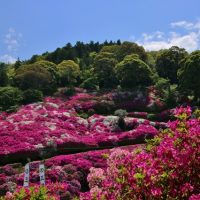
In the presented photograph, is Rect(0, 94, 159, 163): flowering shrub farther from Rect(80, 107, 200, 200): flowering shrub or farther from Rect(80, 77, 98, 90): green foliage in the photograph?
Rect(80, 107, 200, 200): flowering shrub

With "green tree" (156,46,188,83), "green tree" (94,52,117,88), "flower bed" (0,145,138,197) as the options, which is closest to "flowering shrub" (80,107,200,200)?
"flower bed" (0,145,138,197)

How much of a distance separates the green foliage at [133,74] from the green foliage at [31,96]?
451 inches

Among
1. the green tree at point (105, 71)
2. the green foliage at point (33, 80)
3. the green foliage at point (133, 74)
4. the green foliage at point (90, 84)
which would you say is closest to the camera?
the green foliage at point (33, 80)

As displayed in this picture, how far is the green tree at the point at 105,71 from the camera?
63094mm

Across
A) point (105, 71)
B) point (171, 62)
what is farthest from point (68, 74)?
point (171, 62)

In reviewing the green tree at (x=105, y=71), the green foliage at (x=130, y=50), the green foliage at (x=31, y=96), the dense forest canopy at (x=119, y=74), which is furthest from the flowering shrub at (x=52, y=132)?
the green foliage at (x=130, y=50)

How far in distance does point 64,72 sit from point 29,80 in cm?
776

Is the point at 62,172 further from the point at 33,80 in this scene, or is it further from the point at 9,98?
the point at 33,80

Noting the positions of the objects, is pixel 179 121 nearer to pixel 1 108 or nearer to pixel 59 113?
pixel 59 113

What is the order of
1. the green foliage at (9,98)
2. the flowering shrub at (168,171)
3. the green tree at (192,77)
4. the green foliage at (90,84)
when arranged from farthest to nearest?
the green foliage at (90,84) < the green foliage at (9,98) < the green tree at (192,77) < the flowering shrub at (168,171)

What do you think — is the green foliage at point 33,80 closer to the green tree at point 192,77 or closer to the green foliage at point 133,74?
the green foliage at point 133,74

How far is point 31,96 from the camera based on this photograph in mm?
53781

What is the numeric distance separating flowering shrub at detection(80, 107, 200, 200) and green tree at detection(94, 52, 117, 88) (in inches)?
2135

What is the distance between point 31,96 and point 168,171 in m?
46.6
